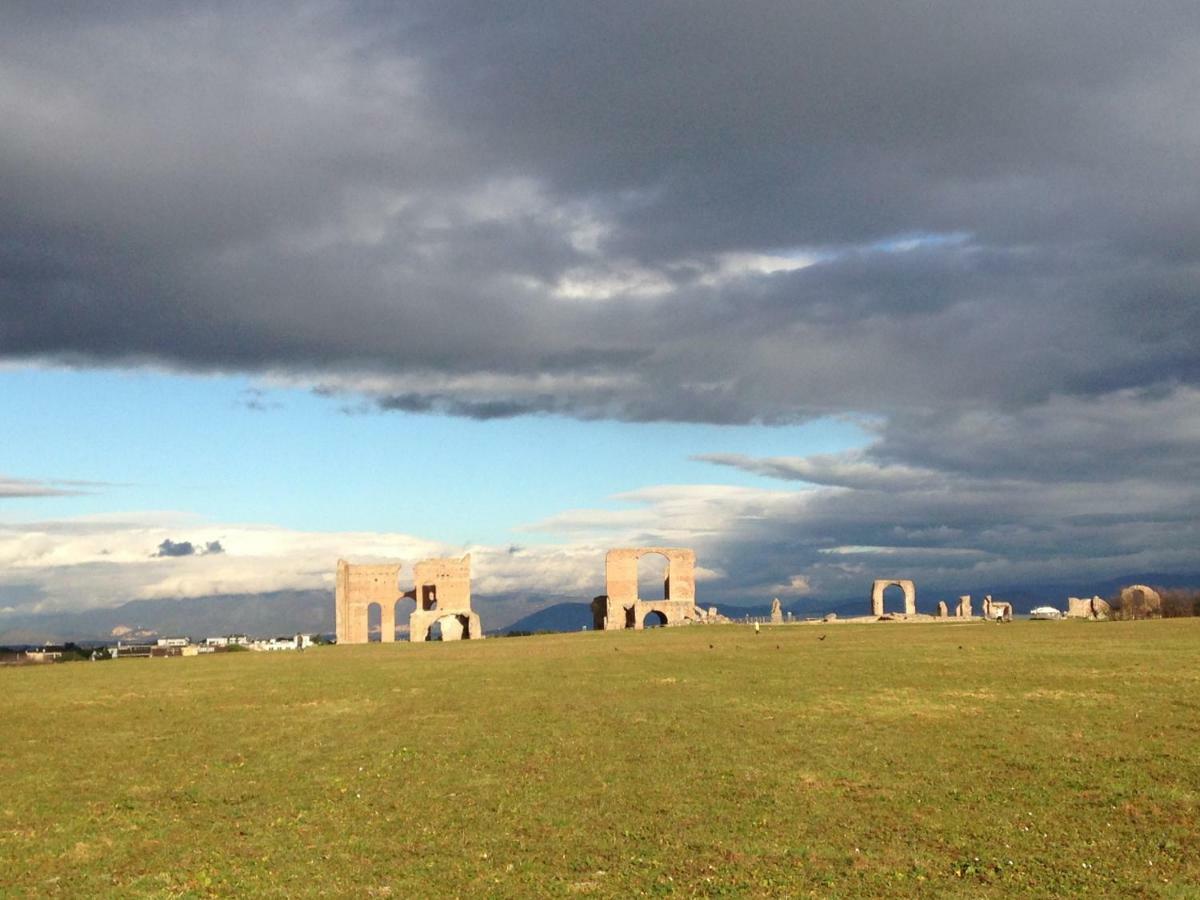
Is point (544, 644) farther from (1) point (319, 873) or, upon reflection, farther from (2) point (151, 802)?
(1) point (319, 873)

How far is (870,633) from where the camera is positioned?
5847 centimetres

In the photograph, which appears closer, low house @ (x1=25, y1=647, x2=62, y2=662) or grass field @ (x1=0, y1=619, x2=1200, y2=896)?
grass field @ (x1=0, y1=619, x2=1200, y2=896)

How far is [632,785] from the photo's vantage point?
1895 cm

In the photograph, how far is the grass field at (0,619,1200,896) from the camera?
14344mm

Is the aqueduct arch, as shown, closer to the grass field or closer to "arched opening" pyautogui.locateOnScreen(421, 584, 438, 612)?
"arched opening" pyautogui.locateOnScreen(421, 584, 438, 612)

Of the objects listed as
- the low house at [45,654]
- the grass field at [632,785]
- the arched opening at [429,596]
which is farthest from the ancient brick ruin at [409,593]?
the grass field at [632,785]

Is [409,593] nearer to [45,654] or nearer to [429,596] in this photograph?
[429,596]

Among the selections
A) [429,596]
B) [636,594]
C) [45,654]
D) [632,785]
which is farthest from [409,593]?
[632,785]

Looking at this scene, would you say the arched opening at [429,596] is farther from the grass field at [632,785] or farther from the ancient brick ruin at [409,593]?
the grass field at [632,785]

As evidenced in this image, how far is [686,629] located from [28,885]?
58.4 meters

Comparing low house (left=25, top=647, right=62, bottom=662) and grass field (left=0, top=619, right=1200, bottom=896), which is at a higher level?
low house (left=25, top=647, right=62, bottom=662)

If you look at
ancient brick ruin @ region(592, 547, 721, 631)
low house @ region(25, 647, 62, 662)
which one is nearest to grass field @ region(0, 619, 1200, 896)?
low house @ region(25, 647, 62, 662)

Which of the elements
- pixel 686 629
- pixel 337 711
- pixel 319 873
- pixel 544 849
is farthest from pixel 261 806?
pixel 686 629

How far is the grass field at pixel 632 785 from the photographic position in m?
14.3
